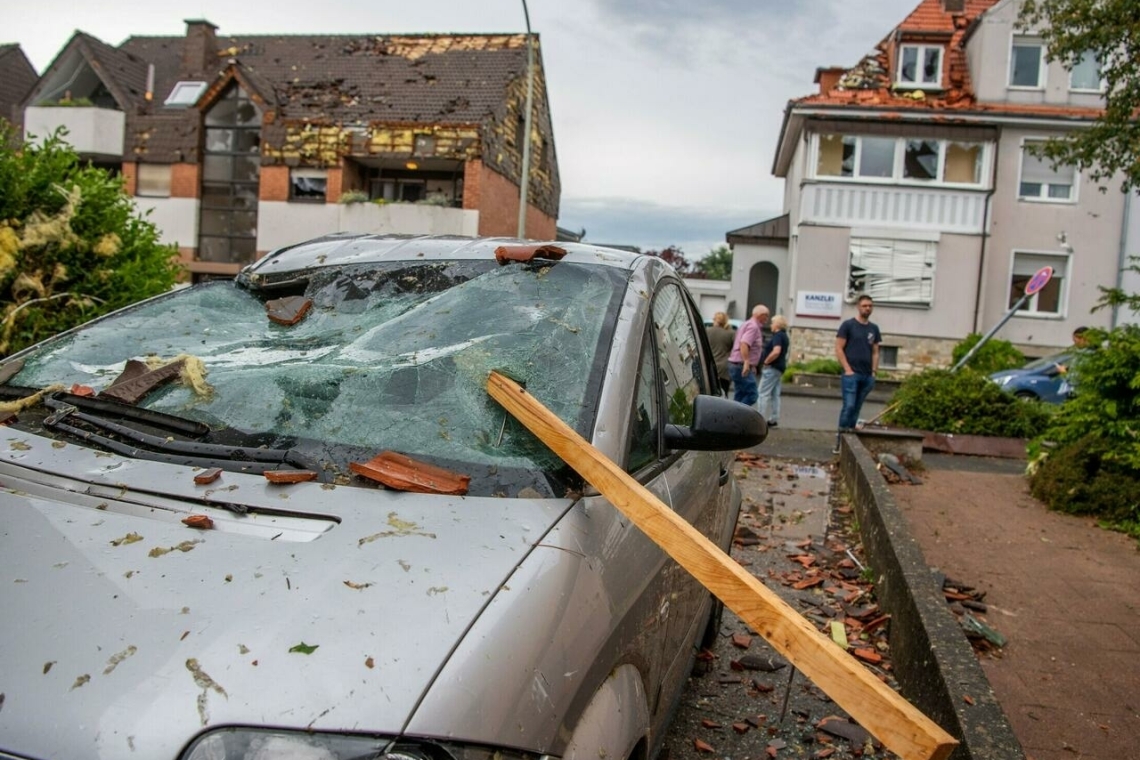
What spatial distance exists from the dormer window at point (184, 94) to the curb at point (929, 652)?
32968mm

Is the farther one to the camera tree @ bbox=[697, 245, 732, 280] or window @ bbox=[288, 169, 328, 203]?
tree @ bbox=[697, 245, 732, 280]

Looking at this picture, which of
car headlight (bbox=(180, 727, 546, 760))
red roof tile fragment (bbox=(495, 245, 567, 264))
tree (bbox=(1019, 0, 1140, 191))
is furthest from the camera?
tree (bbox=(1019, 0, 1140, 191))

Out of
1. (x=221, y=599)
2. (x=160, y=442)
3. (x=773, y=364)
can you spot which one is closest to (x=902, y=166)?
(x=773, y=364)

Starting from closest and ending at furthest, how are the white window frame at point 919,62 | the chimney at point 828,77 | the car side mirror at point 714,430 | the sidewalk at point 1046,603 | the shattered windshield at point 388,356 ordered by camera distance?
the shattered windshield at point 388,356 < the car side mirror at point 714,430 < the sidewalk at point 1046,603 < the white window frame at point 919,62 < the chimney at point 828,77

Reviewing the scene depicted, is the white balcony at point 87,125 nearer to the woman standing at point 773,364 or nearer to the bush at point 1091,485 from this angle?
the woman standing at point 773,364

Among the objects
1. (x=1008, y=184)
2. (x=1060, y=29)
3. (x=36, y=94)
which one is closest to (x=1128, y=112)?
(x=1060, y=29)

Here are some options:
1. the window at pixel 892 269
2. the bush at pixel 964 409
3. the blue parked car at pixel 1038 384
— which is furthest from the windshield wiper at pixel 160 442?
the window at pixel 892 269

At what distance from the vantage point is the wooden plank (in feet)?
5.27

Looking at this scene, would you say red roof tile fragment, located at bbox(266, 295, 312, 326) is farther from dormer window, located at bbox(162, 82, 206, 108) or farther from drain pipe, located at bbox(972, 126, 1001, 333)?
dormer window, located at bbox(162, 82, 206, 108)

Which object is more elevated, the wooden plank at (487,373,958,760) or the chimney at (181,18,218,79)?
the chimney at (181,18,218,79)

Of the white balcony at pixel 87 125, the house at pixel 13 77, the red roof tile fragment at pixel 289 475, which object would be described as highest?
the house at pixel 13 77

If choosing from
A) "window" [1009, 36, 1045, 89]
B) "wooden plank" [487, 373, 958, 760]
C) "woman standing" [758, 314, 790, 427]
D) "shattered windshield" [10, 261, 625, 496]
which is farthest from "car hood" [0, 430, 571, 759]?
"window" [1009, 36, 1045, 89]

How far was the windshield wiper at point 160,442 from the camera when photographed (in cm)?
210

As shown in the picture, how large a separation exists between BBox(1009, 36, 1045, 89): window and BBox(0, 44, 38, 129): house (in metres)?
36.7
